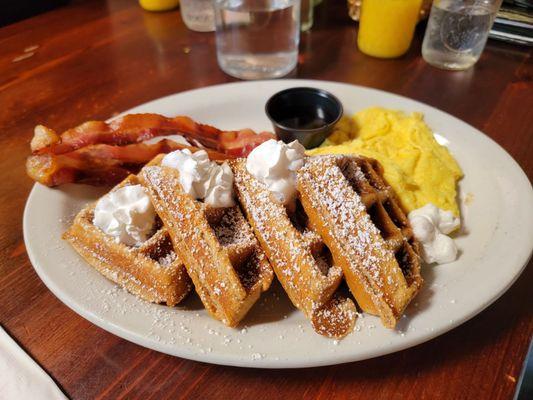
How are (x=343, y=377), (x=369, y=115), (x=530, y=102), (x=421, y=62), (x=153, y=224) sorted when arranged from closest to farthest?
1. (x=343, y=377)
2. (x=153, y=224)
3. (x=369, y=115)
4. (x=530, y=102)
5. (x=421, y=62)

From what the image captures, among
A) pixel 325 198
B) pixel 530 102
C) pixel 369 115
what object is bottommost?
pixel 530 102

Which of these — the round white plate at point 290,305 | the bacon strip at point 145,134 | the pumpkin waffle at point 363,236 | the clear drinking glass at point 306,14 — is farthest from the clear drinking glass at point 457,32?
the pumpkin waffle at point 363,236

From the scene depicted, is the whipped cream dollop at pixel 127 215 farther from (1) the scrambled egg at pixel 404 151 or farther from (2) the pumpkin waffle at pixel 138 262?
(1) the scrambled egg at pixel 404 151

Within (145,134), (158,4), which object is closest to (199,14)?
(158,4)

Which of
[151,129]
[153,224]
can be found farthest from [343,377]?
[151,129]

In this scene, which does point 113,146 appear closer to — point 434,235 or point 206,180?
point 206,180

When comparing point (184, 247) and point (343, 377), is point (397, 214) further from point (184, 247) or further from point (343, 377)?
point (184, 247)
